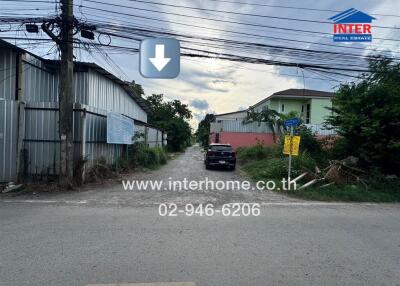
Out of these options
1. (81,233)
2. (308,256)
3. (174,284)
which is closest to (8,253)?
(81,233)


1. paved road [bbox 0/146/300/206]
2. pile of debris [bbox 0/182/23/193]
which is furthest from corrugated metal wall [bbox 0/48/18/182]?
paved road [bbox 0/146/300/206]

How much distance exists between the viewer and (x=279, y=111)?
109ft

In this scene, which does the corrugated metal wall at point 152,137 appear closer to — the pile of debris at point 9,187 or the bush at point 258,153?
the bush at point 258,153

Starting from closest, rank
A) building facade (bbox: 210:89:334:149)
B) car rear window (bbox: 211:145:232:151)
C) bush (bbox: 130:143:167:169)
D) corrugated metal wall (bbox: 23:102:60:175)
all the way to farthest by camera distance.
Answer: corrugated metal wall (bbox: 23:102:60:175) → bush (bbox: 130:143:167:169) → car rear window (bbox: 211:145:232:151) → building facade (bbox: 210:89:334:149)

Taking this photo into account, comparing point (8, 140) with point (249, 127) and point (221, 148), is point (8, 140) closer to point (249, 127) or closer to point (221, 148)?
point (221, 148)

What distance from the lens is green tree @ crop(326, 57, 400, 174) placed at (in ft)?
38.3

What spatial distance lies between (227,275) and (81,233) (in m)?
3.03

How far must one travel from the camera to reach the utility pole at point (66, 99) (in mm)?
9992

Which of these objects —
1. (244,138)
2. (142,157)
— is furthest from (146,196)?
(244,138)

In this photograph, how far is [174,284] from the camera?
3590 mm

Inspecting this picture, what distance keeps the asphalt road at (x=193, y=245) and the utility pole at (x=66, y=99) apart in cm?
212

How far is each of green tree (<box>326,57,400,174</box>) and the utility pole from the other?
1108 centimetres

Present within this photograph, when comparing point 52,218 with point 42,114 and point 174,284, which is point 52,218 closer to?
point 174,284

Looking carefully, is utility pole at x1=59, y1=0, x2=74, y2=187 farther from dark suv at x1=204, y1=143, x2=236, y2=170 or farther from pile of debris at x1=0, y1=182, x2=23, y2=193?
dark suv at x1=204, y1=143, x2=236, y2=170
